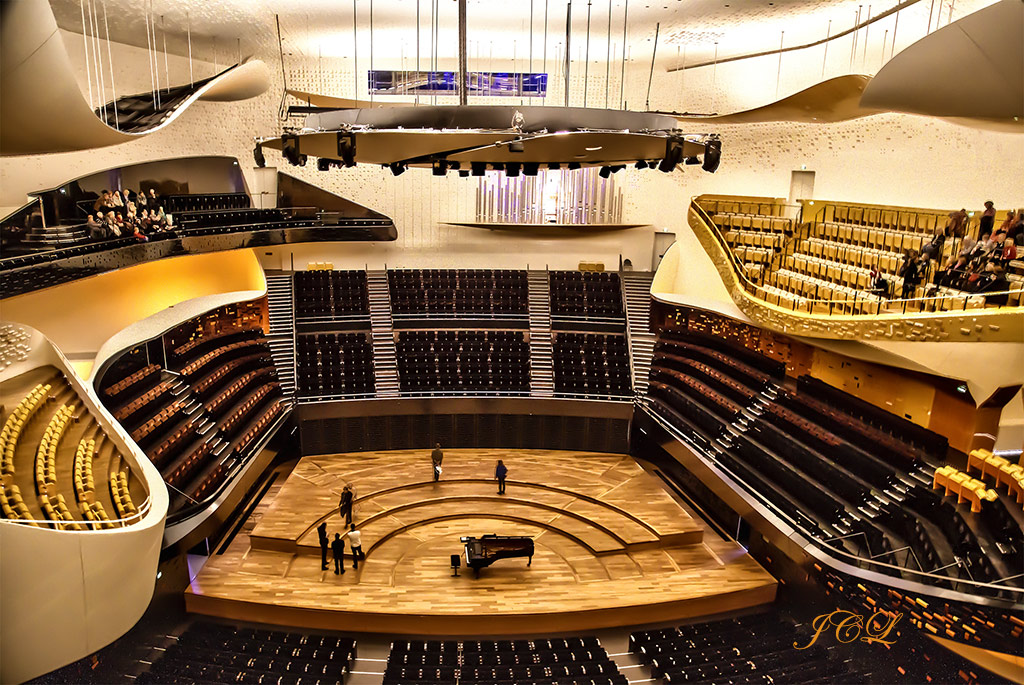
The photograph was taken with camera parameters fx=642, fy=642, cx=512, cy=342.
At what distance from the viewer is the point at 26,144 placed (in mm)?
6074

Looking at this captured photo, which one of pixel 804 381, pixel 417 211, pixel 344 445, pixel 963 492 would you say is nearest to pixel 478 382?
pixel 344 445

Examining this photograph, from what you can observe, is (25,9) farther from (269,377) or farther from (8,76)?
(269,377)

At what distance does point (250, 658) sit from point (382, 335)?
9.69 meters

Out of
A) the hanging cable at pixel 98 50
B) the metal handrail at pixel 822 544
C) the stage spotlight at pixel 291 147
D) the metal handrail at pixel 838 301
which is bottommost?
the metal handrail at pixel 822 544

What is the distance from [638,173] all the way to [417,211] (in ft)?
21.1

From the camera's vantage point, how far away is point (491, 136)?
14.4 feet

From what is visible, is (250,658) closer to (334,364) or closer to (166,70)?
(334,364)

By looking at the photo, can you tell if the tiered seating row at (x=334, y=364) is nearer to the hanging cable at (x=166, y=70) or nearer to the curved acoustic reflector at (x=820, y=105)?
the hanging cable at (x=166, y=70)

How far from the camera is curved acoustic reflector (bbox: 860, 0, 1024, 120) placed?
4.63 meters

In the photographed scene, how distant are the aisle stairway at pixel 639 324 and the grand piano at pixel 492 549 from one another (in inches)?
255

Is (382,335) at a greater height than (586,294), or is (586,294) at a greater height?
(586,294)

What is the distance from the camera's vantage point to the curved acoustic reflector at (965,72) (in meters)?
4.63

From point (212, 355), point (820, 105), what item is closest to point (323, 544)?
point (212, 355)

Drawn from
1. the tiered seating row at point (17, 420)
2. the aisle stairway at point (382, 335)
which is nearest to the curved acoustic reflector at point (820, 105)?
the aisle stairway at point (382, 335)
